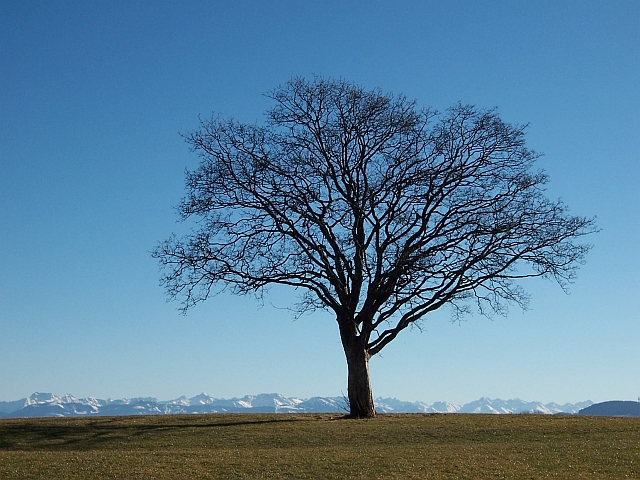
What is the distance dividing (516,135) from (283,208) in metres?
12.6

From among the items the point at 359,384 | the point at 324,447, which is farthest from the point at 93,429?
the point at 359,384

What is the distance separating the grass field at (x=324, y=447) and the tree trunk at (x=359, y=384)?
1184mm

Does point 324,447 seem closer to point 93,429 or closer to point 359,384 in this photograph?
point 359,384

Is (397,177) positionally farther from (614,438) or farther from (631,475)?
(631,475)

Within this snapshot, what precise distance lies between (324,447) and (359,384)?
33.8ft

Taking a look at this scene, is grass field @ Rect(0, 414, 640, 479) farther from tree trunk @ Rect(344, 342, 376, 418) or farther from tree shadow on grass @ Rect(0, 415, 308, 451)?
tree trunk @ Rect(344, 342, 376, 418)

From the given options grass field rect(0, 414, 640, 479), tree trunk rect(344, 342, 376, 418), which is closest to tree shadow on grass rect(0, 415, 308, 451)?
grass field rect(0, 414, 640, 479)

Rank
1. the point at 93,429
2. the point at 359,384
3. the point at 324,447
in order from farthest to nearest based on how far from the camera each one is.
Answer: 1. the point at 359,384
2. the point at 93,429
3. the point at 324,447

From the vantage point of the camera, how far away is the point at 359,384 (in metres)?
38.4

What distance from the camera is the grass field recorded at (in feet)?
76.1

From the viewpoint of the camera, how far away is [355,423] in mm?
34500

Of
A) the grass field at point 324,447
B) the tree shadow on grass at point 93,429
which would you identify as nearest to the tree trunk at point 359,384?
the grass field at point 324,447

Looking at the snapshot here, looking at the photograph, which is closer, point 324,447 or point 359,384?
point 324,447

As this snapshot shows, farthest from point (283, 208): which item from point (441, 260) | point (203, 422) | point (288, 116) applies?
point (203, 422)
